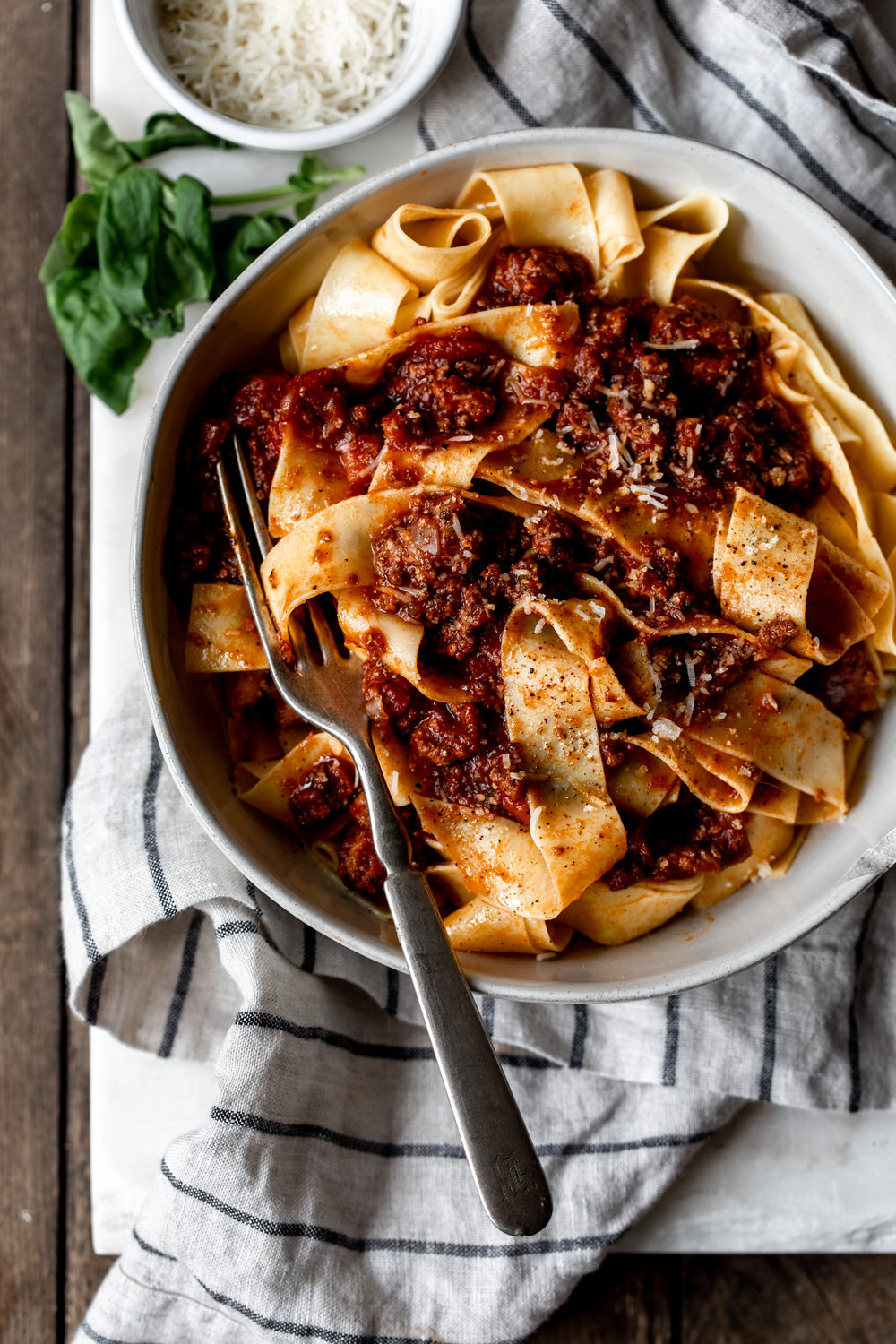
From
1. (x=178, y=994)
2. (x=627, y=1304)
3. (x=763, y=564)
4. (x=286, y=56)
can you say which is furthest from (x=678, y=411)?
(x=627, y=1304)

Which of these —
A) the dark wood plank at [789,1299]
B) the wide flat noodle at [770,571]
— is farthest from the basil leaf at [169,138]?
the dark wood plank at [789,1299]

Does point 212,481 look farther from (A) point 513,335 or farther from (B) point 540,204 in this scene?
(B) point 540,204

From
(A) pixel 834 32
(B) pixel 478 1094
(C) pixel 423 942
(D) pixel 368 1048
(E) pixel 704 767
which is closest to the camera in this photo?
(B) pixel 478 1094

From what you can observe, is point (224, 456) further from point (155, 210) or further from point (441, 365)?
point (155, 210)

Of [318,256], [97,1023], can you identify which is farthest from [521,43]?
[97,1023]

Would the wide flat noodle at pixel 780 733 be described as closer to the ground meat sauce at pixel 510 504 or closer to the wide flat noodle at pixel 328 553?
the ground meat sauce at pixel 510 504

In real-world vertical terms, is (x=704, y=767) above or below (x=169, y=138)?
below
